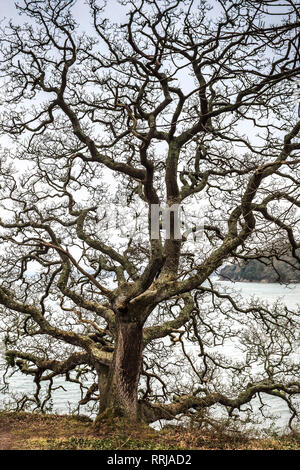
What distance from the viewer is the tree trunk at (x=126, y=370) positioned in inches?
294

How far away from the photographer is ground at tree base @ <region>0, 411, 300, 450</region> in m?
5.93

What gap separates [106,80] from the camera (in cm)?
932

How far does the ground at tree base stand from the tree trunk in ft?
1.59

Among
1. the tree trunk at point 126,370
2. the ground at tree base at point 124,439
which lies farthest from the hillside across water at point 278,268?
the ground at tree base at point 124,439

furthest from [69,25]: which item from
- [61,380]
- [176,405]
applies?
[61,380]

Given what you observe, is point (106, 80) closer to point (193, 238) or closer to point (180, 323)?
point (193, 238)

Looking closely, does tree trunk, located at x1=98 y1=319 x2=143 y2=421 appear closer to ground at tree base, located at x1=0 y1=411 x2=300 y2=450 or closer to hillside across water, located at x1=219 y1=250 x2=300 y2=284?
ground at tree base, located at x1=0 y1=411 x2=300 y2=450

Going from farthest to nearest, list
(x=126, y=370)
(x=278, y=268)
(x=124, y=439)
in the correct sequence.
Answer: (x=278, y=268) < (x=126, y=370) < (x=124, y=439)

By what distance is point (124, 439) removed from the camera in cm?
618

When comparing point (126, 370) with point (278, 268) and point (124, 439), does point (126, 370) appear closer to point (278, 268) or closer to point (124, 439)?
point (124, 439)

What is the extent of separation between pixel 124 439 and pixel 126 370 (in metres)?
1.53

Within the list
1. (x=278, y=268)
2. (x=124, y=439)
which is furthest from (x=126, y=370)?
(x=278, y=268)

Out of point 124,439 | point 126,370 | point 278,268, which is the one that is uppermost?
point 278,268
